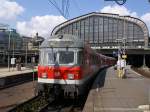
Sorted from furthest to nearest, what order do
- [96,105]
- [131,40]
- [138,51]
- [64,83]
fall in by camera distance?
[131,40], [138,51], [64,83], [96,105]

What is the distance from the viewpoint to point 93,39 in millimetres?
122562

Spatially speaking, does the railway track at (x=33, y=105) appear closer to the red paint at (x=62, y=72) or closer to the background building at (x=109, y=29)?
the red paint at (x=62, y=72)

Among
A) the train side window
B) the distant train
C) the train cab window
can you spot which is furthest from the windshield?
the train side window

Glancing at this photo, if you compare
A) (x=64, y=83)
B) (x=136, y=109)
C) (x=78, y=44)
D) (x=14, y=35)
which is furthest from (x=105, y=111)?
(x=14, y=35)

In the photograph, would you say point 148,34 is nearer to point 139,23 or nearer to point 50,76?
point 139,23

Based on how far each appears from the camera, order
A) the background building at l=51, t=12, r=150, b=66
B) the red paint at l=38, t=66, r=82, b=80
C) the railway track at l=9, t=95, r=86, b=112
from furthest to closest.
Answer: the background building at l=51, t=12, r=150, b=66 < the red paint at l=38, t=66, r=82, b=80 < the railway track at l=9, t=95, r=86, b=112

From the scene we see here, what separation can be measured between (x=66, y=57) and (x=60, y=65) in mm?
476

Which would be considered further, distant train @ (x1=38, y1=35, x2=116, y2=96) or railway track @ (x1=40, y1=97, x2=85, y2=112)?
distant train @ (x1=38, y1=35, x2=116, y2=96)

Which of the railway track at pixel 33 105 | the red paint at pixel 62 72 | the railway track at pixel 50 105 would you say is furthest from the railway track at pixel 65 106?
the red paint at pixel 62 72

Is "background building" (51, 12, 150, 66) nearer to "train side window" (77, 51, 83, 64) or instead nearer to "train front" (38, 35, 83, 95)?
"train front" (38, 35, 83, 95)

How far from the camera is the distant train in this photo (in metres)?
15.8

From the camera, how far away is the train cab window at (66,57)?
16.2 metres

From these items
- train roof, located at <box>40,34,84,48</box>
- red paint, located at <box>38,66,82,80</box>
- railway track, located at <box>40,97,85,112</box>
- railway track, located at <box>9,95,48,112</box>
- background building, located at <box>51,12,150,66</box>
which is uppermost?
background building, located at <box>51,12,150,66</box>

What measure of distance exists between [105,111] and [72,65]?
4.61 metres
